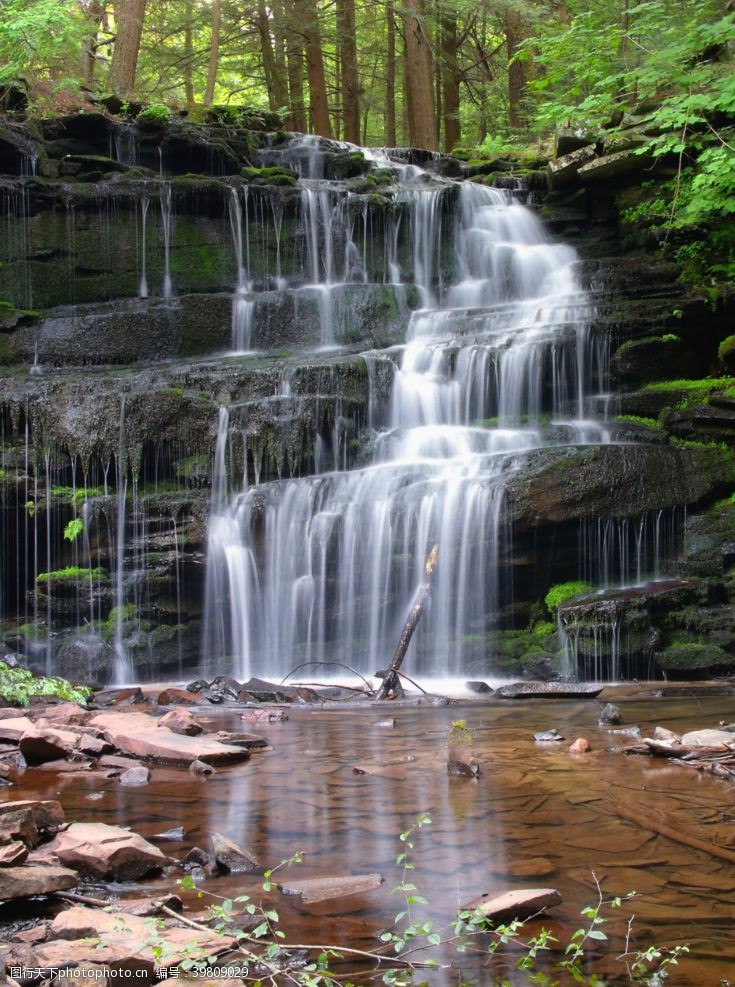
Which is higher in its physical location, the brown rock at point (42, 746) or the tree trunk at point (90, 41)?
the tree trunk at point (90, 41)

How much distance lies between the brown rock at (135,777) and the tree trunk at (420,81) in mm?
21078

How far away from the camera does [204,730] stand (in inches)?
313

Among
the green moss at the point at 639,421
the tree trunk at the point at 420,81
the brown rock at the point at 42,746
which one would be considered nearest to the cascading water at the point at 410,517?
the green moss at the point at 639,421

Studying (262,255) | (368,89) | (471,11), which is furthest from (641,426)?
(368,89)

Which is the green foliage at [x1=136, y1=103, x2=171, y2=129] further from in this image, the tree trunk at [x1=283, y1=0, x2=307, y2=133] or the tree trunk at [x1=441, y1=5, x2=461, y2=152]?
the tree trunk at [x1=441, y1=5, x2=461, y2=152]

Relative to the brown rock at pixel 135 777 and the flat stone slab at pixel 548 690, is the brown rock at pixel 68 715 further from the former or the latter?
the flat stone slab at pixel 548 690

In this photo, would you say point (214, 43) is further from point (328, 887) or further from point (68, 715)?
point (328, 887)

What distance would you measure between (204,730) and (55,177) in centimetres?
1458

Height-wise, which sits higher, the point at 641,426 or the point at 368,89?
the point at 368,89

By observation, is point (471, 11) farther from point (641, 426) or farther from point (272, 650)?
point (272, 650)

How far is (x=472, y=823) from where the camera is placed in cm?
500

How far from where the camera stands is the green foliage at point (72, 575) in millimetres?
13727

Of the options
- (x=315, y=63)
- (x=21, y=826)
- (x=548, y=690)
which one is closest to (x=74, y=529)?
(x=548, y=690)

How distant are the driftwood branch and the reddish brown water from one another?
2.18m
